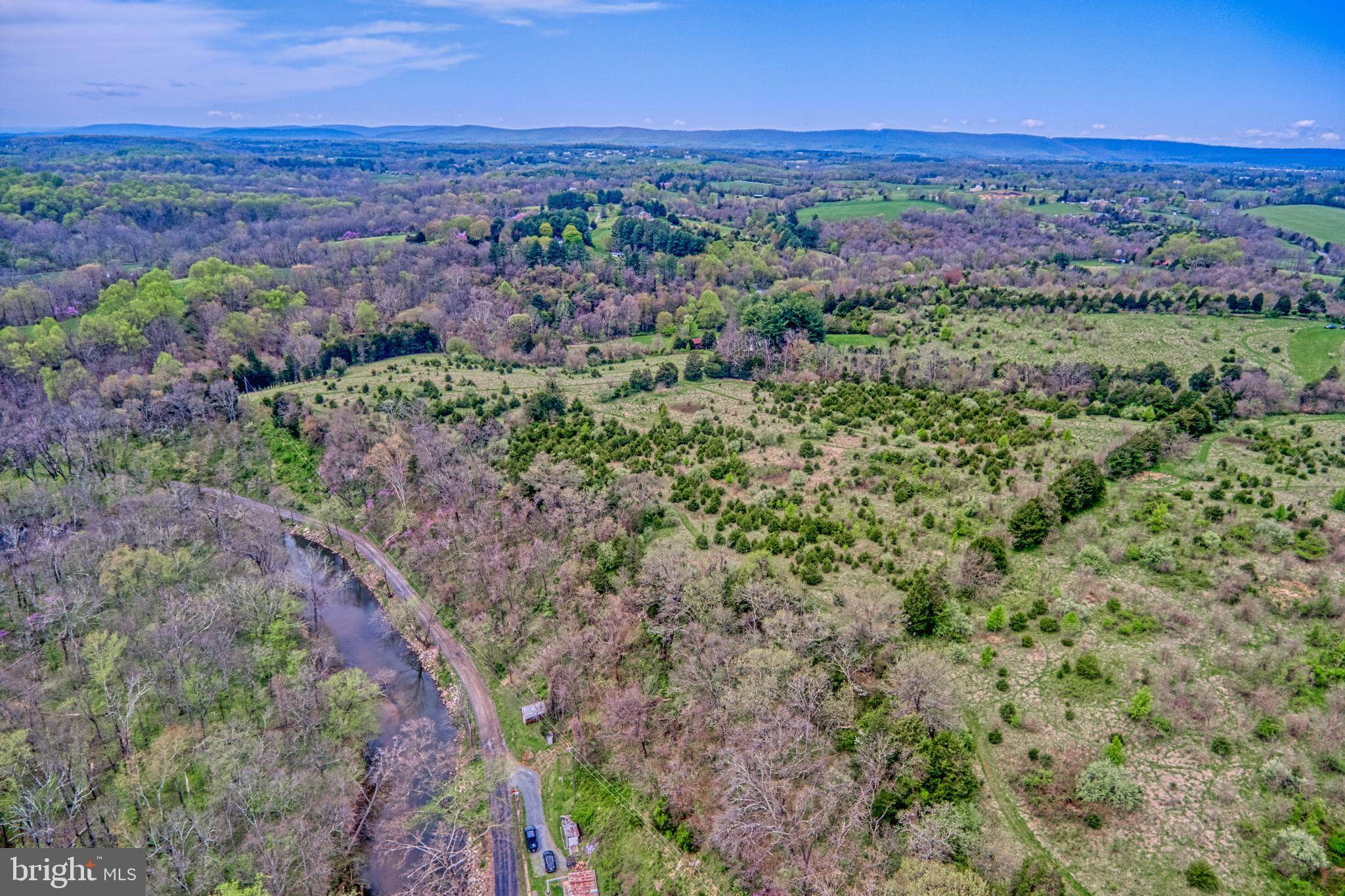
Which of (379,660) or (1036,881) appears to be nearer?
(1036,881)

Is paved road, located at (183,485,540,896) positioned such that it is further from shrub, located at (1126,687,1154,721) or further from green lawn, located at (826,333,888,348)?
green lawn, located at (826,333,888,348)

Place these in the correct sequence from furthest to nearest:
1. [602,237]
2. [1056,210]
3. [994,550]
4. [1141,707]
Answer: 1. [1056,210]
2. [602,237]
3. [994,550]
4. [1141,707]

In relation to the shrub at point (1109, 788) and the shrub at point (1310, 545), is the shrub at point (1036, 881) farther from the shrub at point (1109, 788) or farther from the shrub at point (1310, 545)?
the shrub at point (1310, 545)

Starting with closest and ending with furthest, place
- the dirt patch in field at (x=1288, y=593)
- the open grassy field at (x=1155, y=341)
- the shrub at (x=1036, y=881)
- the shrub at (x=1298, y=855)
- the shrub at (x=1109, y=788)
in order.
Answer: the shrub at (x=1298, y=855) < the shrub at (x=1036, y=881) < the shrub at (x=1109, y=788) < the dirt patch in field at (x=1288, y=593) < the open grassy field at (x=1155, y=341)

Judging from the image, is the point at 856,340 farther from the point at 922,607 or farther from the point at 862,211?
the point at 862,211

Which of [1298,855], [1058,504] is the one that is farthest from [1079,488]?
[1298,855]

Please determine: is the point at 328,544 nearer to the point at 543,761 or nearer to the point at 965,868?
the point at 543,761

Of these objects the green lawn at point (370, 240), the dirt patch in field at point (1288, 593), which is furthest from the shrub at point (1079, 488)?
the green lawn at point (370, 240)

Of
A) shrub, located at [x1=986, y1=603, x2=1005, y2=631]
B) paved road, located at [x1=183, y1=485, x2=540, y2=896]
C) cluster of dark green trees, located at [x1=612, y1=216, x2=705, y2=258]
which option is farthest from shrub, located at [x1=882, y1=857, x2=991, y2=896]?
cluster of dark green trees, located at [x1=612, y1=216, x2=705, y2=258]
